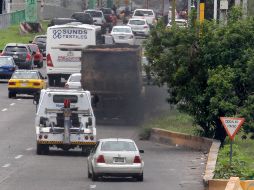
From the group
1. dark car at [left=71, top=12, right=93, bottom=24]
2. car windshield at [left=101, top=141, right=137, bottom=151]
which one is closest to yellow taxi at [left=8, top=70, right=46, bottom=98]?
car windshield at [left=101, top=141, right=137, bottom=151]

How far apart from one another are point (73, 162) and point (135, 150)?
589 cm

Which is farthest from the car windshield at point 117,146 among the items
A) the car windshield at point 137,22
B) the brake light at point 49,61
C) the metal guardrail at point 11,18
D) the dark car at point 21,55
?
the metal guardrail at point 11,18

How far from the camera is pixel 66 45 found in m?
56.0

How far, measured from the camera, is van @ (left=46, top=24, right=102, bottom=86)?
182ft

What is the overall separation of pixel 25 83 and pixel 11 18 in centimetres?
4635

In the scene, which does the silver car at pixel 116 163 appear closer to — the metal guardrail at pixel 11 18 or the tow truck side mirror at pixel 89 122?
the tow truck side mirror at pixel 89 122

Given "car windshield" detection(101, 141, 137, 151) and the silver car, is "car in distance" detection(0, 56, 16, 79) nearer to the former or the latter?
"car windshield" detection(101, 141, 137, 151)

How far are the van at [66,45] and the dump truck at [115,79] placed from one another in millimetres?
10212

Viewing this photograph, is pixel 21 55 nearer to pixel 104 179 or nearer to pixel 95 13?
pixel 95 13

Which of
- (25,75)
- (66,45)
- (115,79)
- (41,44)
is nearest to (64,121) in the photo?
(115,79)

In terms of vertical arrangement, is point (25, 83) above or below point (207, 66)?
below

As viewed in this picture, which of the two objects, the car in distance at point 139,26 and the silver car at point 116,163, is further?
the car in distance at point 139,26

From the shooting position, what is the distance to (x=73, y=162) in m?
34.4

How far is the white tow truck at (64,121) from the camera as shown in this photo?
116 ft
